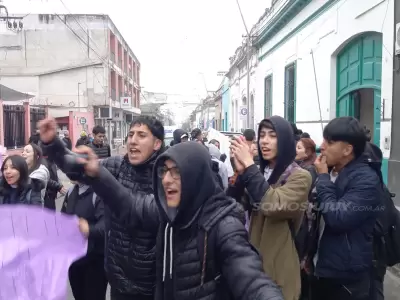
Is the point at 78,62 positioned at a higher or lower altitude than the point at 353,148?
higher

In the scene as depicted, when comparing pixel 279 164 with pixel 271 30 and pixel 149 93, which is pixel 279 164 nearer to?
pixel 271 30

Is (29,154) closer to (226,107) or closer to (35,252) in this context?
(35,252)

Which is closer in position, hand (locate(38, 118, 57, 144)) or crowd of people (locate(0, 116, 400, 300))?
crowd of people (locate(0, 116, 400, 300))

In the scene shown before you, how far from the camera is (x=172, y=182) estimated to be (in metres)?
2.16

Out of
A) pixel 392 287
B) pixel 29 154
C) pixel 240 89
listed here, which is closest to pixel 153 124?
pixel 29 154

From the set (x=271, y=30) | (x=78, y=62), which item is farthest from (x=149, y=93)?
(x=271, y=30)

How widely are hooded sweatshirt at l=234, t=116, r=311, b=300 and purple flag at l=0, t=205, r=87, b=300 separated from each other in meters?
1.07

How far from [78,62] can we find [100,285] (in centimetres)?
→ 3515

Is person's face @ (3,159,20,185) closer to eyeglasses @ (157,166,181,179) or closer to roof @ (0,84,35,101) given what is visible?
eyeglasses @ (157,166,181,179)

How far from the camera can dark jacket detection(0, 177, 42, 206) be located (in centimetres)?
390

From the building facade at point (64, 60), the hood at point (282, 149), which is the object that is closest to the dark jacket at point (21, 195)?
the hood at point (282, 149)

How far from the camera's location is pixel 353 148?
3020 mm

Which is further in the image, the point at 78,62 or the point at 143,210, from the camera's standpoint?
the point at 78,62

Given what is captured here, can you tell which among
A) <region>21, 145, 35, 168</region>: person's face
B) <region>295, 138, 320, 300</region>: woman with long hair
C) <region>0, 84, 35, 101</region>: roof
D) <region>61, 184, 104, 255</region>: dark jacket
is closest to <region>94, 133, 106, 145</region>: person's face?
<region>21, 145, 35, 168</region>: person's face
